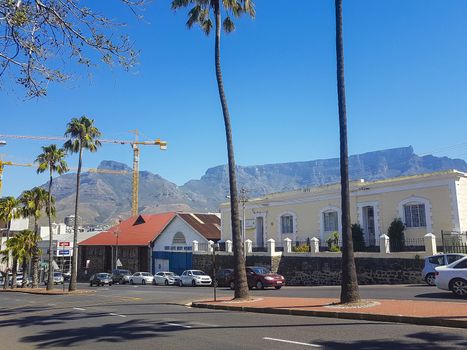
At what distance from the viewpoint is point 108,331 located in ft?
41.5

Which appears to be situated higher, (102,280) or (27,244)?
(27,244)

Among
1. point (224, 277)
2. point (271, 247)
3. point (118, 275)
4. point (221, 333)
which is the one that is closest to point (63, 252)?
point (118, 275)

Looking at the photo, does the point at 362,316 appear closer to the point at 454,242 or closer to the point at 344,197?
the point at 344,197

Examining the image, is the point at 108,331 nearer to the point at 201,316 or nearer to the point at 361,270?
the point at 201,316

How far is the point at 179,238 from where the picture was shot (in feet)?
176

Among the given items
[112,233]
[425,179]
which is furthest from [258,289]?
[112,233]

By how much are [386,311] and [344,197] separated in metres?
3.86

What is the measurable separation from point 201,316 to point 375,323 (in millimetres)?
5827

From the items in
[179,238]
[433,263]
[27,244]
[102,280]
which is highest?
[179,238]

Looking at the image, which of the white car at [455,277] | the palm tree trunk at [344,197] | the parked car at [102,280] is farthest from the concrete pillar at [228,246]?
the palm tree trunk at [344,197]

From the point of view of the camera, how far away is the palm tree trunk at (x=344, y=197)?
15192mm

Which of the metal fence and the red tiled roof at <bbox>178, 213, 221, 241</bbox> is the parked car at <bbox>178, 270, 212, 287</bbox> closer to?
the red tiled roof at <bbox>178, 213, 221, 241</bbox>

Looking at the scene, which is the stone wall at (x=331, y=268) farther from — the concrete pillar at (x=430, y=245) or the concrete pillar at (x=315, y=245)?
the concrete pillar at (x=430, y=245)

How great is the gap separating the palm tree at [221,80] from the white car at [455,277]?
7.45 m
